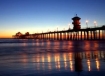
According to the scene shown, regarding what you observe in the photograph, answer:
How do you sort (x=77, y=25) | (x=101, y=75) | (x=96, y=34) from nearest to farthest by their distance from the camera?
(x=101, y=75), (x=96, y=34), (x=77, y=25)

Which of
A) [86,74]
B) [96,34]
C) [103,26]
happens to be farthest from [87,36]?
[86,74]

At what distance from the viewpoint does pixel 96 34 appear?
10538cm

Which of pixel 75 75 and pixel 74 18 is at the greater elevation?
pixel 74 18

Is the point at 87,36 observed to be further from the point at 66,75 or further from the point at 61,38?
the point at 66,75

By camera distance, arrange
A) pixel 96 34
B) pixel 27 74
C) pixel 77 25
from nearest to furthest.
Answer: pixel 27 74 < pixel 96 34 < pixel 77 25

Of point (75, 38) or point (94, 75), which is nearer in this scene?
point (94, 75)

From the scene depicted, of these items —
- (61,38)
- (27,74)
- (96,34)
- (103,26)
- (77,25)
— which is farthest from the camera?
(61,38)

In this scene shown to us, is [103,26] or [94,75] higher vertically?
[103,26]

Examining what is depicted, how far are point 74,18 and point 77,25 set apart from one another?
9.19 m

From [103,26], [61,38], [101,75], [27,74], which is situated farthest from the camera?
[61,38]

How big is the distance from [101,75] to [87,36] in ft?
342

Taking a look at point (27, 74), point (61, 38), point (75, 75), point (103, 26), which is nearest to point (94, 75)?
point (75, 75)

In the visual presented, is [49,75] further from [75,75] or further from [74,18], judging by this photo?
[74,18]

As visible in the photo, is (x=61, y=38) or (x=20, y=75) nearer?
(x=20, y=75)
